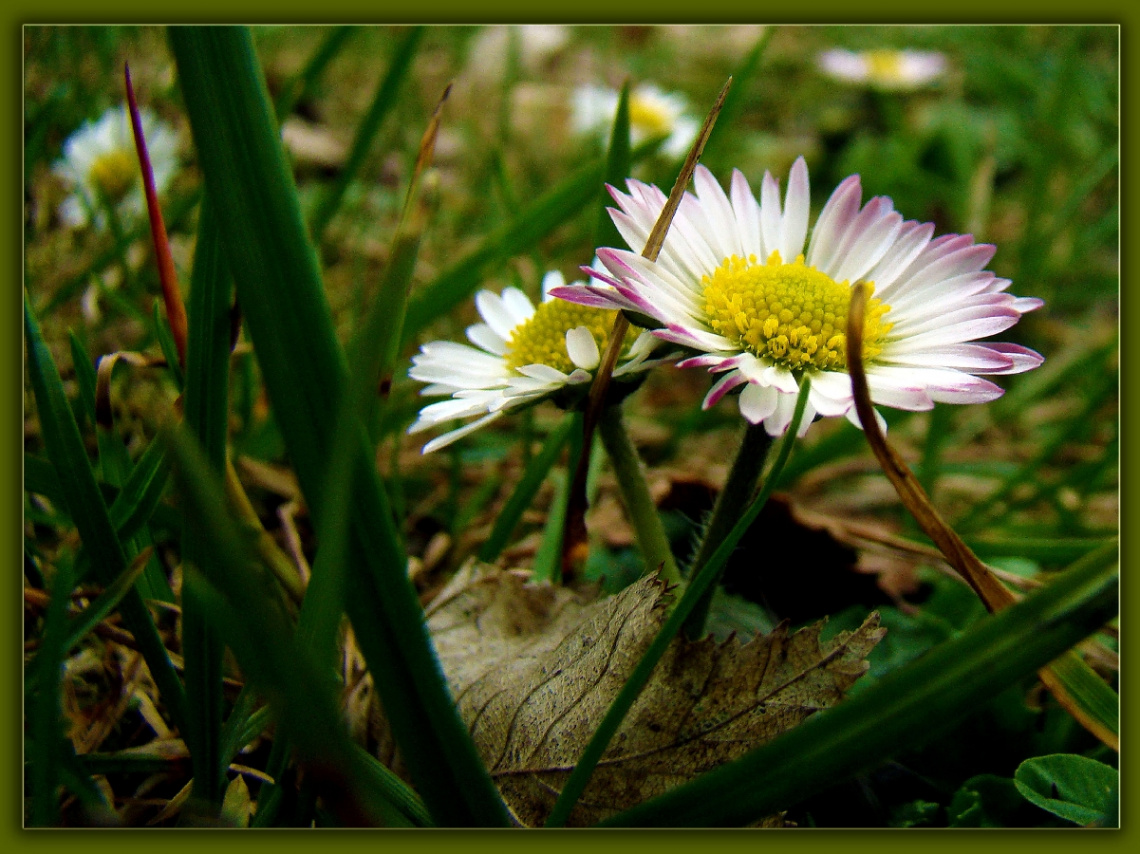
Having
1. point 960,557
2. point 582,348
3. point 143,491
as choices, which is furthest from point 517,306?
point 960,557

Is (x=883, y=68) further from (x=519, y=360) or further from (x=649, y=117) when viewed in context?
(x=519, y=360)

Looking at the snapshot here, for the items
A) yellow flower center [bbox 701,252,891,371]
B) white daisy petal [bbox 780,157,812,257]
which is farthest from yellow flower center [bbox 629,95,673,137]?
yellow flower center [bbox 701,252,891,371]

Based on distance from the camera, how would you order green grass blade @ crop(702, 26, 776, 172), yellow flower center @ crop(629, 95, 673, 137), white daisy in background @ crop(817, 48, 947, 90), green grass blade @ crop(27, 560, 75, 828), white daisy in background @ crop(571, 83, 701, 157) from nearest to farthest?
green grass blade @ crop(27, 560, 75, 828) → green grass blade @ crop(702, 26, 776, 172) → white daisy in background @ crop(571, 83, 701, 157) → yellow flower center @ crop(629, 95, 673, 137) → white daisy in background @ crop(817, 48, 947, 90)

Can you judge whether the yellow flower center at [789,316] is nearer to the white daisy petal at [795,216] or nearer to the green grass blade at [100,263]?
the white daisy petal at [795,216]

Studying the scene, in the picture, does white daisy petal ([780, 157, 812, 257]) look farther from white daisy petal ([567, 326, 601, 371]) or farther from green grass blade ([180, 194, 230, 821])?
green grass blade ([180, 194, 230, 821])

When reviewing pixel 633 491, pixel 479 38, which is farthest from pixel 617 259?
pixel 479 38

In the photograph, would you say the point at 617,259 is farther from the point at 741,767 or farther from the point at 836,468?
the point at 836,468
